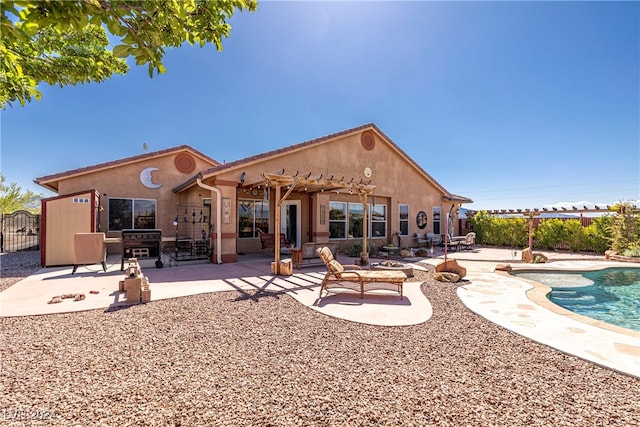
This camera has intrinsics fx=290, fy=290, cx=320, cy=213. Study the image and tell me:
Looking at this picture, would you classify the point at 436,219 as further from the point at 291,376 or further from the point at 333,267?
the point at 291,376

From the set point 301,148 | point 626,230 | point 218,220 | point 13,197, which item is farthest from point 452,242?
point 13,197

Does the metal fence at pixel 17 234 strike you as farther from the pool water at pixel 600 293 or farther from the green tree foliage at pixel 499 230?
the green tree foliage at pixel 499 230

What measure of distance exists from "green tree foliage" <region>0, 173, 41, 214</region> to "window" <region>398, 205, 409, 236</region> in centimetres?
3021

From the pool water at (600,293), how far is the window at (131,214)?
15754mm

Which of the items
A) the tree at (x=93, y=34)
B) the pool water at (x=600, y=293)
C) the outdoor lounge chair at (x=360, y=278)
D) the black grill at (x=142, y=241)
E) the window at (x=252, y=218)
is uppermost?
the tree at (x=93, y=34)

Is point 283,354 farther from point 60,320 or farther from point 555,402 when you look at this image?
point 60,320

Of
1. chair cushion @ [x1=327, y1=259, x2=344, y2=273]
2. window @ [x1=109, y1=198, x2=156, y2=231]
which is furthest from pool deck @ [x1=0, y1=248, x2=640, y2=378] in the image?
window @ [x1=109, y1=198, x2=156, y2=231]

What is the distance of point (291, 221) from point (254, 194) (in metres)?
2.36

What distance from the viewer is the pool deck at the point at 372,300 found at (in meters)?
4.13

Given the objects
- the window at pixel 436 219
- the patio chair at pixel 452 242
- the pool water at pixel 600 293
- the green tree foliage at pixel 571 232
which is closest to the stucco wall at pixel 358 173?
the window at pixel 436 219

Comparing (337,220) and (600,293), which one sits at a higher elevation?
(337,220)

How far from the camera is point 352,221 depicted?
15.3m

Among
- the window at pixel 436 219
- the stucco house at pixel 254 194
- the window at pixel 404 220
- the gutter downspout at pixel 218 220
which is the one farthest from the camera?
the window at pixel 436 219

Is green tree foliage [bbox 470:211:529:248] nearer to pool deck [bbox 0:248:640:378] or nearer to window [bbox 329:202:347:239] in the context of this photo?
pool deck [bbox 0:248:640:378]
